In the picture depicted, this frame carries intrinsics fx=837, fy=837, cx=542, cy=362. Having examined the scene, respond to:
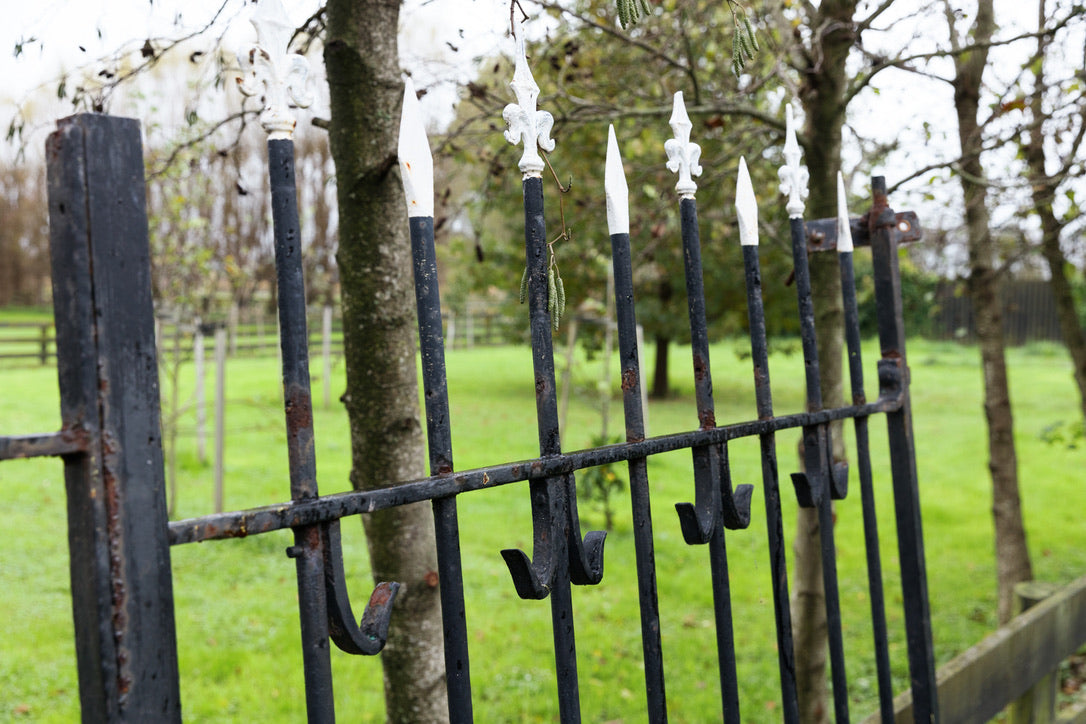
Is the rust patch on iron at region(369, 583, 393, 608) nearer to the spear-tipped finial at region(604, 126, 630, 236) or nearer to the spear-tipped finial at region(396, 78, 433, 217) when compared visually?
the spear-tipped finial at region(396, 78, 433, 217)

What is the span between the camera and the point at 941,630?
18.1ft

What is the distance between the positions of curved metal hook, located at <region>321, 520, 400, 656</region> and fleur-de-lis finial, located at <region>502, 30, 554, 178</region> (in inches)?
22.0

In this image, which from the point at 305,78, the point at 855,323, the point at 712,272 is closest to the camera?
the point at 305,78

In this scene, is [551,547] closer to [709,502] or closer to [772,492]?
[709,502]

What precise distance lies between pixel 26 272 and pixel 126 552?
3723 centimetres

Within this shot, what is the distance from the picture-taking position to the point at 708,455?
142 centimetres

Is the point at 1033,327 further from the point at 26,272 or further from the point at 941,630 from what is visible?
the point at 26,272

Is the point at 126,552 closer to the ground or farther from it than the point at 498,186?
closer to the ground

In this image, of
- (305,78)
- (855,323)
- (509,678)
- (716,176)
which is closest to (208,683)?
(509,678)

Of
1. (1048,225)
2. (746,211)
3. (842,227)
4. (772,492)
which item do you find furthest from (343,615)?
(1048,225)

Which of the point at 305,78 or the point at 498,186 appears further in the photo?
the point at 498,186

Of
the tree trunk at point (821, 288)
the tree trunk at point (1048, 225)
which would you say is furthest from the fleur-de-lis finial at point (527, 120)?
the tree trunk at point (1048, 225)

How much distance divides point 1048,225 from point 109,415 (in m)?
5.32

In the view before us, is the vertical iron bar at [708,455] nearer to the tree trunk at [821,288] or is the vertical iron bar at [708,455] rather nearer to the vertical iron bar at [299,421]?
the vertical iron bar at [299,421]
